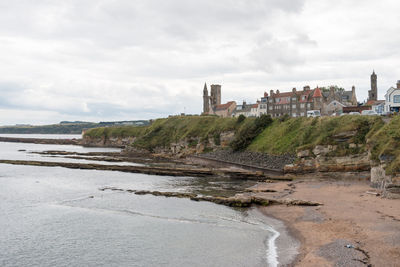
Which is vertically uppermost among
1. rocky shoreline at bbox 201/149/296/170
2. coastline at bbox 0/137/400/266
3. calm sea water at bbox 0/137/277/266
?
rocky shoreline at bbox 201/149/296/170

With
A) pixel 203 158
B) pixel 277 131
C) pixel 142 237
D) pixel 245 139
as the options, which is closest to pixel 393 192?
pixel 142 237

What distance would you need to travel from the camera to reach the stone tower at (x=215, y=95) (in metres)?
152

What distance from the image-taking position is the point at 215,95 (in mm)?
152375

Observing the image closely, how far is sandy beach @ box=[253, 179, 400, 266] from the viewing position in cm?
2077

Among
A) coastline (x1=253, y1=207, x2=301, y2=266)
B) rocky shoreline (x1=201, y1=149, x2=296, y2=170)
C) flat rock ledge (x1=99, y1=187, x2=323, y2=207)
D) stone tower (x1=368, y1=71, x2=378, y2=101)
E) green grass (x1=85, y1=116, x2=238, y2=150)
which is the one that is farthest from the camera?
stone tower (x1=368, y1=71, x2=378, y2=101)

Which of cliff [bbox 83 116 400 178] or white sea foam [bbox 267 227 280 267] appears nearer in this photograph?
white sea foam [bbox 267 227 280 267]

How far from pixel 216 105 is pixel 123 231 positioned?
407 feet

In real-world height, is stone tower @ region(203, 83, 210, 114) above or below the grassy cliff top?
above

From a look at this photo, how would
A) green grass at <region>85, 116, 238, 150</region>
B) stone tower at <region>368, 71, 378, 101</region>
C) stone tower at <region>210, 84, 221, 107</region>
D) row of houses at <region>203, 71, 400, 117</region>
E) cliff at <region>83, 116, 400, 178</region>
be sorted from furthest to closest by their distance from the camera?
stone tower at <region>210, 84, 221, 107</region> → stone tower at <region>368, 71, 378, 101</region> → row of houses at <region>203, 71, 400, 117</region> → green grass at <region>85, 116, 238, 150</region> → cliff at <region>83, 116, 400, 178</region>

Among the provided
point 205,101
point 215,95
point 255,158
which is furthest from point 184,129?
point 205,101

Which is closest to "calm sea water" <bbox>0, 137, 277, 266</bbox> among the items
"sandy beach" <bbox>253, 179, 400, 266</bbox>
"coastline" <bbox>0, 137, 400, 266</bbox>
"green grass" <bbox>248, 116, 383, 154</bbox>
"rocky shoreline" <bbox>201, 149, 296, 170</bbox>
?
"coastline" <bbox>0, 137, 400, 266</bbox>

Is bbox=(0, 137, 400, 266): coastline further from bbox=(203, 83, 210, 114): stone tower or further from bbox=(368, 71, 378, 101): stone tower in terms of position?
bbox=(203, 83, 210, 114): stone tower

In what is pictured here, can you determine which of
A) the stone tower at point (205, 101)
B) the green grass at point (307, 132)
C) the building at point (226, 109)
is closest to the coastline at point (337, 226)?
the green grass at point (307, 132)

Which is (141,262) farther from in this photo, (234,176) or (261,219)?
(234,176)
